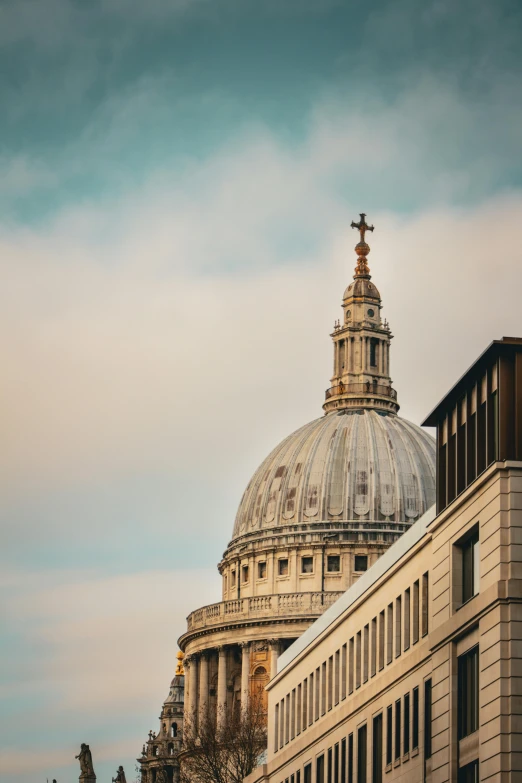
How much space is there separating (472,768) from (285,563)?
114 meters

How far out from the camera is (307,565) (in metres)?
184

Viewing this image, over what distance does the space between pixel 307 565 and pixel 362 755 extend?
96.1 m

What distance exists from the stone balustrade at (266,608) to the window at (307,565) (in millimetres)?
4332

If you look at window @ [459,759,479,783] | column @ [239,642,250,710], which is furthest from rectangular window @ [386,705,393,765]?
column @ [239,642,250,710]

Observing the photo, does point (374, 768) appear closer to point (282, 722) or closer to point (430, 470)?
point (282, 722)

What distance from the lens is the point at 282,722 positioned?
11000cm

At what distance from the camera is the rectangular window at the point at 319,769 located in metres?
97.1

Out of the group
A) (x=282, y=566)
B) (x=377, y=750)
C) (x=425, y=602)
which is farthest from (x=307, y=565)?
(x=425, y=602)

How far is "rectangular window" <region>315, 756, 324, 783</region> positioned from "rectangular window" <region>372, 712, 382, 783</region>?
11.2 m

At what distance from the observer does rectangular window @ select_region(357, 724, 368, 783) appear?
87250mm

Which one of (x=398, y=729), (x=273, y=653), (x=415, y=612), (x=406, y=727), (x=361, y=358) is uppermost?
(x=361, y=358)

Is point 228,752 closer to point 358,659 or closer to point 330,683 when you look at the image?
point 330,683

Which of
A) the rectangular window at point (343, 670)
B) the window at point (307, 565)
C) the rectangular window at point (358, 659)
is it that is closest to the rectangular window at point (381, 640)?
the rectangular window at point (358, 659)

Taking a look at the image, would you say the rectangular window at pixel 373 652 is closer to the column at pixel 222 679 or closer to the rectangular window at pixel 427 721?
the rectangular window at pixel 427 721
